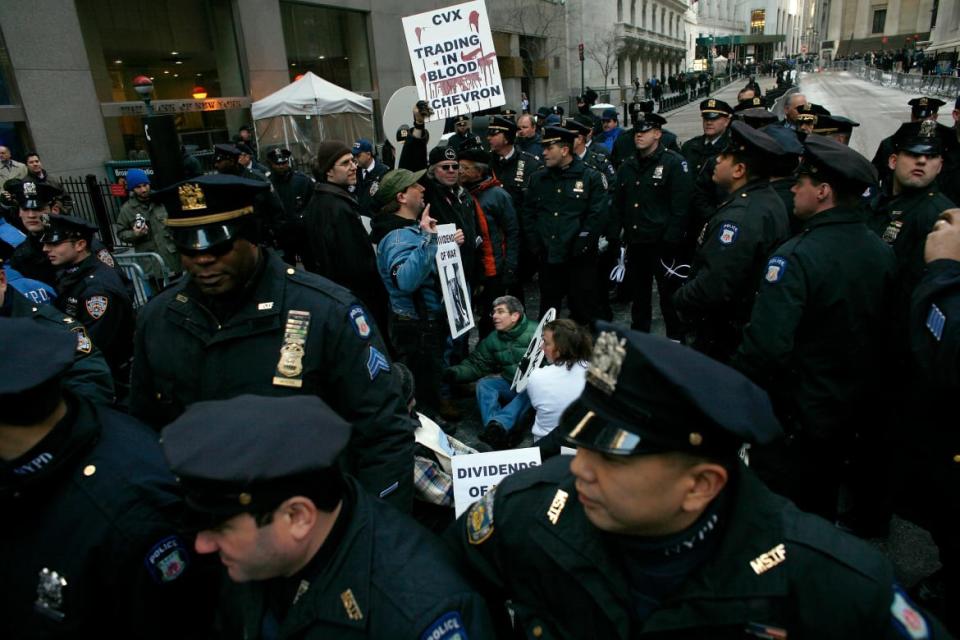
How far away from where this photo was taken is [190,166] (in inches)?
277

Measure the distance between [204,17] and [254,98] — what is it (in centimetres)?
223

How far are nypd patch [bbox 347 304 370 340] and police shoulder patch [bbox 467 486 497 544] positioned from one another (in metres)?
0.90

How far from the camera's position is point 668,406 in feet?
4.31

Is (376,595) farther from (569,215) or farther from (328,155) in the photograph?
(569,215)

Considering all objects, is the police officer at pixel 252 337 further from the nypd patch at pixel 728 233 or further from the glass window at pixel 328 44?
the glass window at pixel 328 44

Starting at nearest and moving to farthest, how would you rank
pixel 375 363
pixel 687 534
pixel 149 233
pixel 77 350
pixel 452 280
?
pixel 687 534
pixel 375 363
pixel 77 350
pixel 452 280
pixel 149 233

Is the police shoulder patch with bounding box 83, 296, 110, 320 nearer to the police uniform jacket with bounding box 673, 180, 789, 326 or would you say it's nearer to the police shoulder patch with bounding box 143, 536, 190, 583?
the police shoulder patch with bounding box 143, 536, 190, 583

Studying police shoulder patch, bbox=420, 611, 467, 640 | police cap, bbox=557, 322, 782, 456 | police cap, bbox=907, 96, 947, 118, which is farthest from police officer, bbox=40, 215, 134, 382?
police cap, bbox=907, 96, 947, 118

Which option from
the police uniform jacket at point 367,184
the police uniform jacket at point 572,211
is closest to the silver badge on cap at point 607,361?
the police uniform jacket at point 572,211

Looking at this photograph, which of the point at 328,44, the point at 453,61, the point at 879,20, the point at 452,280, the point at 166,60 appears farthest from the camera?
the point at 879,20

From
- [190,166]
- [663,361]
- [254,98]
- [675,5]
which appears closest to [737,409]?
[663,361]

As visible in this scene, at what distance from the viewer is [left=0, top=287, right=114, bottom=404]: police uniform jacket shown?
2.79 m

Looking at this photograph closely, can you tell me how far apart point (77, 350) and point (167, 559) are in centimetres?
152

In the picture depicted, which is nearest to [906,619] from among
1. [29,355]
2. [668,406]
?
[668,406]
